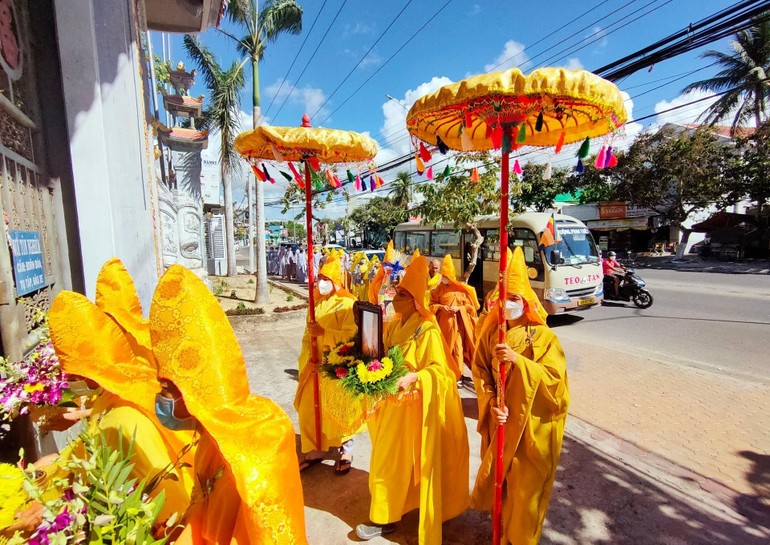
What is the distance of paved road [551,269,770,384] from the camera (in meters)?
6.60

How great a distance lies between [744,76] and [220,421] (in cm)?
2946

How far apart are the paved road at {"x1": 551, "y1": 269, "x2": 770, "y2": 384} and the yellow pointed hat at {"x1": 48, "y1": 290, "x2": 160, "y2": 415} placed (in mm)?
7395

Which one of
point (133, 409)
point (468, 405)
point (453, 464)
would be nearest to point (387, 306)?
point (468, 405)

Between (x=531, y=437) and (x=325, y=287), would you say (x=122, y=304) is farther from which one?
(x=531, y=437)

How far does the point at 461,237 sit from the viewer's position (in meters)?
12.6

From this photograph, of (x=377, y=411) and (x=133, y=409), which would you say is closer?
(x=133, y=409)

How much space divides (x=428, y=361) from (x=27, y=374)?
89.7 inches

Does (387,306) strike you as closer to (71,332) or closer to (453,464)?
(453,464)

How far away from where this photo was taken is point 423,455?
268 cm

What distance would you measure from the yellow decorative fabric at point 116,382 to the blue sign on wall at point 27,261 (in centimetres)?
108

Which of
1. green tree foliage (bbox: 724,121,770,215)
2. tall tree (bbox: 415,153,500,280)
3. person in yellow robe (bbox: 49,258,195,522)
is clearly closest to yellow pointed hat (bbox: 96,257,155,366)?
person in yellow robe (bbox: 49,258,195,522)

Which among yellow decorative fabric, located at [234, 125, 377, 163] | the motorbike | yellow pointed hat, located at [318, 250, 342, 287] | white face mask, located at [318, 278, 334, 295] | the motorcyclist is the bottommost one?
the motorbike

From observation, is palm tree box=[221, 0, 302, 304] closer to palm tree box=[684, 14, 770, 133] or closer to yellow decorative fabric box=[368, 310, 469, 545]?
yellow decorative fabric box=[368, 310, 469, 545]

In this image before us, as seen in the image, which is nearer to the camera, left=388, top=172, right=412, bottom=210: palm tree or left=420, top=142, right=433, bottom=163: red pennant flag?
left=420, top=142, right=433, bottom=163: red pennant flag
